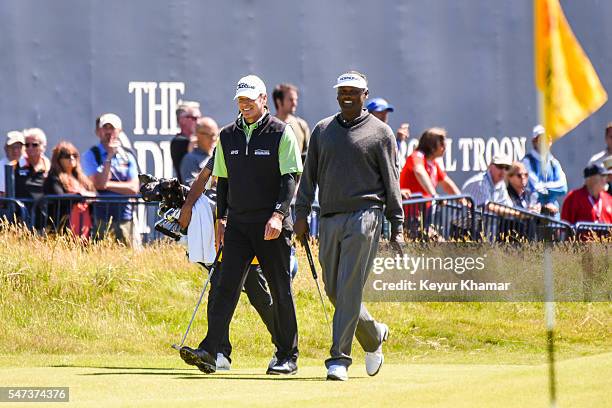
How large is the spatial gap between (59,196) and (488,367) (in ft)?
17.6

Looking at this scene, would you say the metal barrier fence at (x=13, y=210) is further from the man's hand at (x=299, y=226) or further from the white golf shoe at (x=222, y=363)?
the man's hand at (x=299, y=226)

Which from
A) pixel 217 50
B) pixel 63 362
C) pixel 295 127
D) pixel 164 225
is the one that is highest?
pixel 217 50

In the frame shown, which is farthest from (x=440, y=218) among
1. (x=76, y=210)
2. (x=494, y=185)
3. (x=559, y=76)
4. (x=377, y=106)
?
(x=559, y=76)

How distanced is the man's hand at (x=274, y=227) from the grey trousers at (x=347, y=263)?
0.34 meters

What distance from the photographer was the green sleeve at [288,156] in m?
10.5

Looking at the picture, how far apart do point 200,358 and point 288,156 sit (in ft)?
5.29

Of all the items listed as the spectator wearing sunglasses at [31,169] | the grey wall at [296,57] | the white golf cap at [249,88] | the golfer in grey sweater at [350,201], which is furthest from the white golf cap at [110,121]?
the golfer in grey sweater at [350,201]

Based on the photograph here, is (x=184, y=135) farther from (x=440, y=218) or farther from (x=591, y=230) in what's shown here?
(x=591, y=230)

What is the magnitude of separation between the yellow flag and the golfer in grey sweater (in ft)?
8.21

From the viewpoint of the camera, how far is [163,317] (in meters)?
14.3

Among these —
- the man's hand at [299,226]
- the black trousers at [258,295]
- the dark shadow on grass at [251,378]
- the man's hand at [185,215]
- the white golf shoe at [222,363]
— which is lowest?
the dark shadow on grass at [251,378]

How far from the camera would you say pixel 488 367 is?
1166cm

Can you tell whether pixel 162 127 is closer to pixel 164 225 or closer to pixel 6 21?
pixel 6 21

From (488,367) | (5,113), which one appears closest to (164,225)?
(488,367)
